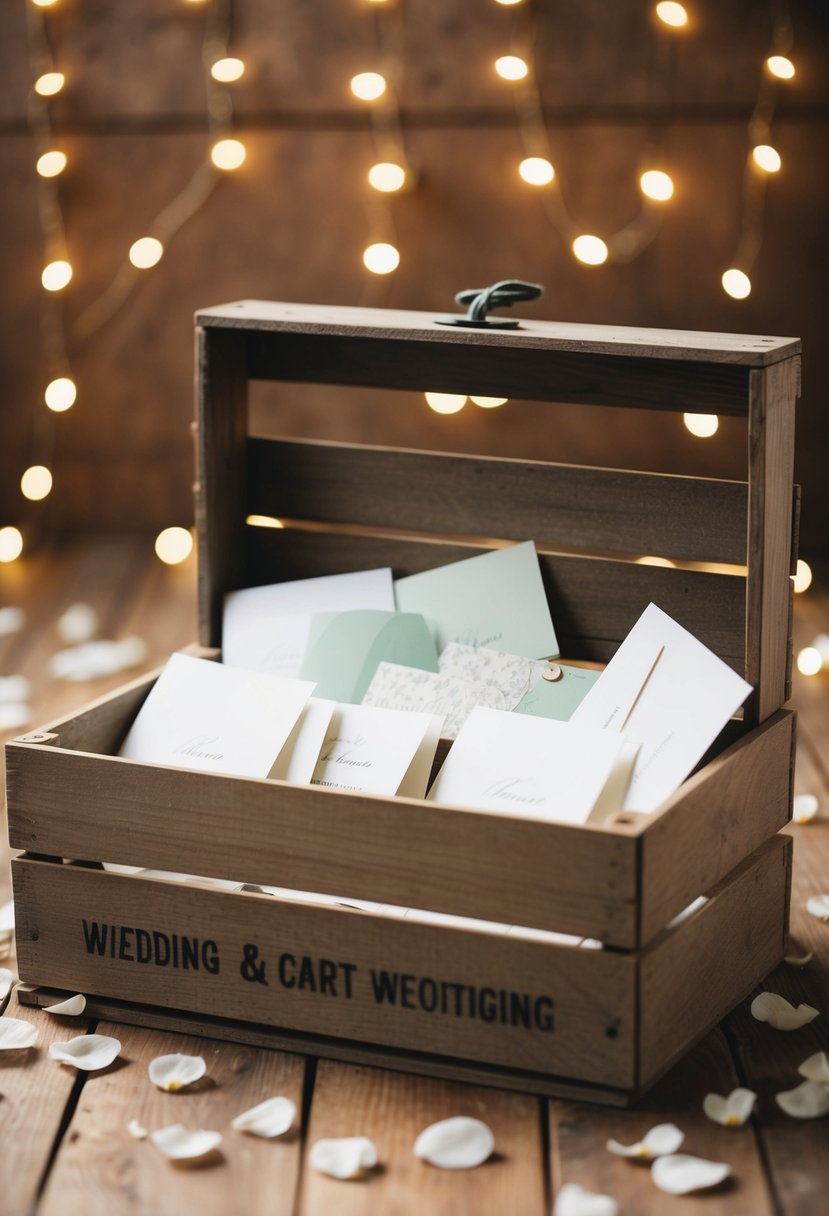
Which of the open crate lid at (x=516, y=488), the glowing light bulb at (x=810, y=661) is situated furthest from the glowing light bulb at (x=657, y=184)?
the open crate lid at (x=516, y=488)

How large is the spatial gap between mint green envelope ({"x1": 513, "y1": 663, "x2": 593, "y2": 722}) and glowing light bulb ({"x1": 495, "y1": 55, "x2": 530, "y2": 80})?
164cm

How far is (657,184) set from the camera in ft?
9.10

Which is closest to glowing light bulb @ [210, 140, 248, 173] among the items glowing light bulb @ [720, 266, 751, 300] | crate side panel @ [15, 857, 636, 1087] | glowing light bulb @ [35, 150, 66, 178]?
glowing light bulb @ [35, 150, 66, 178]

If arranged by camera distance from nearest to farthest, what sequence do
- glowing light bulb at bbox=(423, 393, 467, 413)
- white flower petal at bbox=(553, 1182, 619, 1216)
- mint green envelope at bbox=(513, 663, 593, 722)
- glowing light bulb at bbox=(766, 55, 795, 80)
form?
white flower petal at bbox=(553, 1182, 619, 1216) → mint green envelope at bbox=(513, 663, 593, 722) → glowing light bulb at bbox=(423, 393, 467, 413) → glowing light bulb at bbox=(766, 55, 795, 80)

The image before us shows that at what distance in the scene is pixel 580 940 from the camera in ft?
4.27

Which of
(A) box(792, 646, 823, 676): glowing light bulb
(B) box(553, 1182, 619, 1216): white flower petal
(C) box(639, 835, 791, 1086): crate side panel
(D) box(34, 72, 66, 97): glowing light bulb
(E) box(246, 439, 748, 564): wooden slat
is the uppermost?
(D) box(34, 72, 66, 97): glowing light bulb

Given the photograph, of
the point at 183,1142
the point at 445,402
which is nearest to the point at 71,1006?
the point at 183,1142

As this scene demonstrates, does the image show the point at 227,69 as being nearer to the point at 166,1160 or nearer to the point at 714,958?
the point at 714,958

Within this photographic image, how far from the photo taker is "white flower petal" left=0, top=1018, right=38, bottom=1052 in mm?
1340

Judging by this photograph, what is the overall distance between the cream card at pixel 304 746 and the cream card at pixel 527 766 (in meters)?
0.13

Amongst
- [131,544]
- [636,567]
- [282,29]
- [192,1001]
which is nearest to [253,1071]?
[192,1001]

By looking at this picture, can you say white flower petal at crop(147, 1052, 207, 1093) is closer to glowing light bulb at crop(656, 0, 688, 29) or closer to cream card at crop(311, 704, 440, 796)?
cream card at crop(311, 704, 440, 796)

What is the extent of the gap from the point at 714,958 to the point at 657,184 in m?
1.87

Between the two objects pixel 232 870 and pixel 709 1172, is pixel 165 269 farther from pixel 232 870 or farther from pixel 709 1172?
pixel 709 1172
